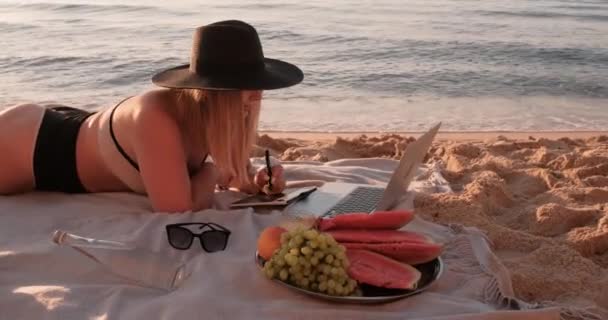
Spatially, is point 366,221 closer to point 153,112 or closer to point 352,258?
point 352,258

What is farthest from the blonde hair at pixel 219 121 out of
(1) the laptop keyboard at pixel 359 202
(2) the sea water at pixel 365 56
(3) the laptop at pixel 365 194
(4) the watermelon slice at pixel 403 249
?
(2) the sea water at pixel 365 56

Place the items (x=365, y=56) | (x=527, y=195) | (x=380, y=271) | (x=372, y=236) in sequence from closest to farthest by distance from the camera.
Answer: (x=380, y=271) < (x=372, y=236) < (x=527, y=195) < (x=365, y=56)

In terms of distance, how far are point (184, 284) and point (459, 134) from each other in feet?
14.4

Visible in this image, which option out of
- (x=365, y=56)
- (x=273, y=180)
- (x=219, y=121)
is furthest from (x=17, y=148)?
(x=365, y=56)

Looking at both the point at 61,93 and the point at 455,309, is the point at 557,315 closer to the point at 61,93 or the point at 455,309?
the point at 455,309

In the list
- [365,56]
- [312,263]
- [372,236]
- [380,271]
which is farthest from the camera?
[365,56]

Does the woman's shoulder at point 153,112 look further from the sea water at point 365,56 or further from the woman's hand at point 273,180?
the sea water at point 365,56

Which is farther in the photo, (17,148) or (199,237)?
(17,148)

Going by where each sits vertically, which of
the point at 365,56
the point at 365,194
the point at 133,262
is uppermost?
the point at 133,262

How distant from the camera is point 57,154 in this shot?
3.82m

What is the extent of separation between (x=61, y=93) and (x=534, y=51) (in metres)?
7.34

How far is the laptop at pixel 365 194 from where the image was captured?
3.35 m

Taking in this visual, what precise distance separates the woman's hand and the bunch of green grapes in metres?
1.32

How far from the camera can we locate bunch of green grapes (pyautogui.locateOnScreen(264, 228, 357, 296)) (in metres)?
2.42
